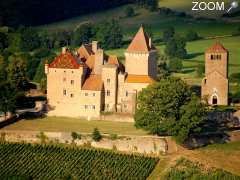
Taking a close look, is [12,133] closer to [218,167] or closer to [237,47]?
[218,167]

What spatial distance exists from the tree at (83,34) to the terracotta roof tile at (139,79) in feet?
106

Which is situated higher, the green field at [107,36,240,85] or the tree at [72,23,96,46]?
the tree at [72,23,96,46]

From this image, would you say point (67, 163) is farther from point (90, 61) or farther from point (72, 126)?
point (90, 61)

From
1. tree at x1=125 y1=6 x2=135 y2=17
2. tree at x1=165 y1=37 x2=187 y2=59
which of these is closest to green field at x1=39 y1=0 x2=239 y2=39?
tree at x1=125 y1=6 x2=135 y2=17

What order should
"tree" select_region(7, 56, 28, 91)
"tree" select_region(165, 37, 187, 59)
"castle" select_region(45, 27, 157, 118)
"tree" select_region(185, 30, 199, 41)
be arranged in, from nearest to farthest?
"castle" select_region(45, 27, 157, 118) < "tree" select_region(7, 56, 28, 91) < "tree" select_region(165, 37, 187, 59) < "tree" select_region(185, 30, 199, 41)

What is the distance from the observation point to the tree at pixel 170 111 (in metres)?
70.2

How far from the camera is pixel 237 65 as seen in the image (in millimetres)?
100438

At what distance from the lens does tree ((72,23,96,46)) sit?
110 meters

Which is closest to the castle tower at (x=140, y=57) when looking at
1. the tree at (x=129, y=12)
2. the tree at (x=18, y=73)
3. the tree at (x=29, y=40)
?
the tree at (x=18, y=73)

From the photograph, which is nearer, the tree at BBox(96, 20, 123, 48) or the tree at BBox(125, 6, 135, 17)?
the tree at BBox(96, 20, 123, 48)

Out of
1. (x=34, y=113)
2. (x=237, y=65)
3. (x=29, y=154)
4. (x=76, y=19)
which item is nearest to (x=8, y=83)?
(x=34, y=113)

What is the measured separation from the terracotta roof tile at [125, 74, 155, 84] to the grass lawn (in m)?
3.32

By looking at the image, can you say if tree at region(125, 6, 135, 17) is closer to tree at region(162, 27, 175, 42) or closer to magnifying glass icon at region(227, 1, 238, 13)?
magnifying glass icon at region(227, 1, 238, 13)

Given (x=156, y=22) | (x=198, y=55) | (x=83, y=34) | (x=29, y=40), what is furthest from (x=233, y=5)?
(x=29, y=40)
